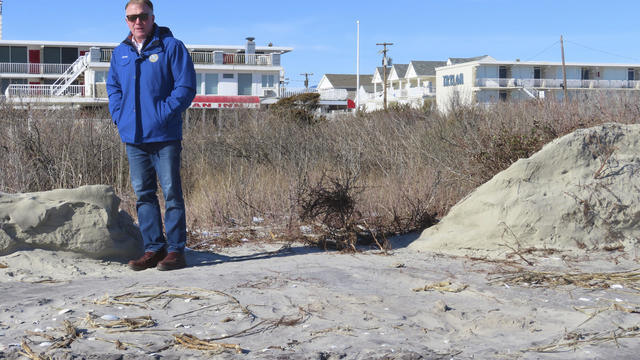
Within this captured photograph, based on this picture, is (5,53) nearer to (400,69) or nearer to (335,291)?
(400,69)

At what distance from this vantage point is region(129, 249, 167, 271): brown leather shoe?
5.73 m

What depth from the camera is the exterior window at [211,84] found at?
166 feet

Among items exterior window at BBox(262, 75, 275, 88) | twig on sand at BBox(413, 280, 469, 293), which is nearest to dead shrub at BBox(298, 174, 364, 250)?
twig on sand at BBox(413, 280, 469, 293)

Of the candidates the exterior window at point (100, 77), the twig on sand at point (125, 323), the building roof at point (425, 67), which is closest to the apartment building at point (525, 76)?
the building roof at point (425, 67)

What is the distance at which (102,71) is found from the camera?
1902 inches

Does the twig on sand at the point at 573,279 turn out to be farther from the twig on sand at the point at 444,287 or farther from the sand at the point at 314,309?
the twig on sand at the point at 444,287

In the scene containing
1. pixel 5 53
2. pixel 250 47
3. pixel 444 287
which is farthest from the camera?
pixel 5 53

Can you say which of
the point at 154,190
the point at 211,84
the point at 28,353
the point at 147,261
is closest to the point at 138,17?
the point at 154,190

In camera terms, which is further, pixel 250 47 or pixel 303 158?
pixel 250 47

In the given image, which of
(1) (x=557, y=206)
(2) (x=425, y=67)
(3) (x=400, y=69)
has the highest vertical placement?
(3) (x=400, y=69)

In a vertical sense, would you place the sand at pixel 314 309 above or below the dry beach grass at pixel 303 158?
below

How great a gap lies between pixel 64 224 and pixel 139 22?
1.78m

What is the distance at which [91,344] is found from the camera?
12.8 ft

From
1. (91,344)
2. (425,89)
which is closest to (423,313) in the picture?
(91,344)
